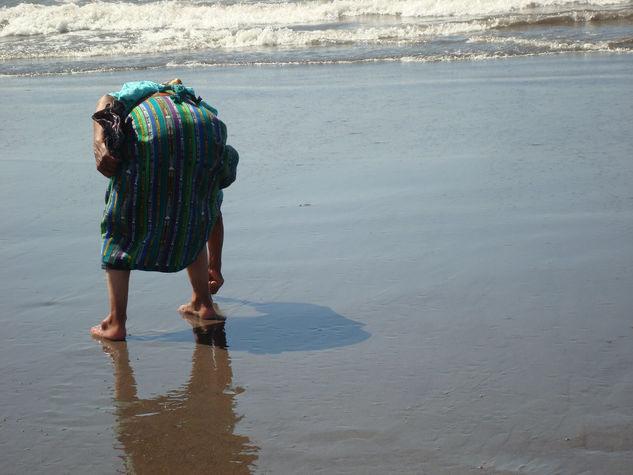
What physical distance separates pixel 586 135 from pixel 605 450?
14.7 feet

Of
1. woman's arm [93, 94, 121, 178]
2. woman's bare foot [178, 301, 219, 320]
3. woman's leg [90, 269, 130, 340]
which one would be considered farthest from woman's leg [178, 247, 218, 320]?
→ woman's arm [93, 94, 121, 178]

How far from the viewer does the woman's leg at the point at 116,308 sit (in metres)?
3.12

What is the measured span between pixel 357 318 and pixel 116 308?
98 centimetres

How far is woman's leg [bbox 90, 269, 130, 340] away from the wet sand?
0.25 ft

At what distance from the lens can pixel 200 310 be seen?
3307 mm

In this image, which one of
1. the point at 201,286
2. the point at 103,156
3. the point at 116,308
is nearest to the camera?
the point at 103,156

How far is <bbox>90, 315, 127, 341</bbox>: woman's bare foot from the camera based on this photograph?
10.2 feet

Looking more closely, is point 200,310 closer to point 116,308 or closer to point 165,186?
point 116,308

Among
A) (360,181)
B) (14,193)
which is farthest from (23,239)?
(360,181)

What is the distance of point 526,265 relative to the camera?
11.9 feet

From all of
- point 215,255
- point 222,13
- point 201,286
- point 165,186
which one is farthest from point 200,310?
point 222,13

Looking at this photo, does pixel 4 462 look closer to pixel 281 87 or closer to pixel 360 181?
pixel 360 181

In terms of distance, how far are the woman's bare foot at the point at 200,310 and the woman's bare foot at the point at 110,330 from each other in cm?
32

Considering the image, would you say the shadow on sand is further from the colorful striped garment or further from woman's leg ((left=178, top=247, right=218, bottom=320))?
the colorful striped garment
